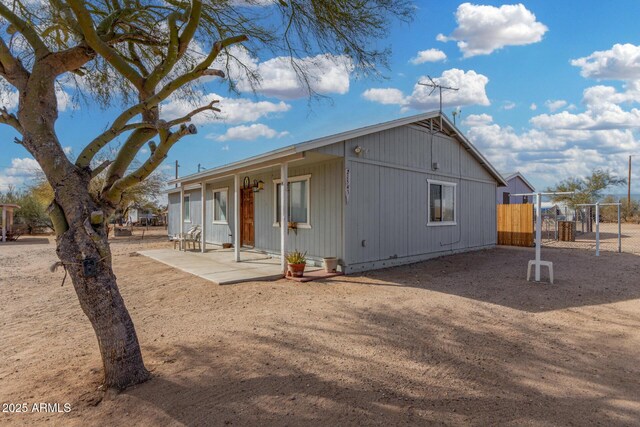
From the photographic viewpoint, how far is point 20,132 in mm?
3355

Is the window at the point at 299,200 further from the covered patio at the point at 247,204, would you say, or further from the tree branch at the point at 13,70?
the tree branch at the point at 13,70

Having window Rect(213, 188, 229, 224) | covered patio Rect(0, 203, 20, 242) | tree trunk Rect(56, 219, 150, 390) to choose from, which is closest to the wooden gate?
window Rect(213, 188, 229, 224)

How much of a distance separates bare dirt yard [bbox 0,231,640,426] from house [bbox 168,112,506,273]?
1.91 m

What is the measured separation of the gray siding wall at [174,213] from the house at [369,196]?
5.10 meters

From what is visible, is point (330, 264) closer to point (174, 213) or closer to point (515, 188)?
point (174, 213)

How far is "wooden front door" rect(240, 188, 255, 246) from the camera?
11992 mm

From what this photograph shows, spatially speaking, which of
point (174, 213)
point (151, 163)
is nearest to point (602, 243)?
point (151, 163)

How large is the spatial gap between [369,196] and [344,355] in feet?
17.7

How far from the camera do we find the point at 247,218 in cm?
1222

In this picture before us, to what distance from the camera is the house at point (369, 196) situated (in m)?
8.28

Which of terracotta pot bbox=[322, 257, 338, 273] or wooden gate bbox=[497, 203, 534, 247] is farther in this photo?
wooden gate bbox=[497, 203, 534, 247]

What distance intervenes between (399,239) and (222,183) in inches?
272

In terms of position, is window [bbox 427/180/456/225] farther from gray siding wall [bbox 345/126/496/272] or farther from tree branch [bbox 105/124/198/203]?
tree branch [bbox 105/124/198/203]

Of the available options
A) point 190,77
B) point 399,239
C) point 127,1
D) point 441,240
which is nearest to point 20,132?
point 190,77
